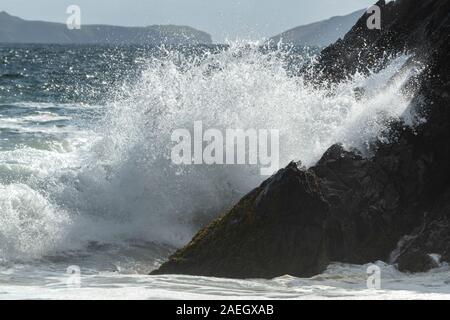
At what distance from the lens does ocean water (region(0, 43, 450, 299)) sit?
6652 millimetres

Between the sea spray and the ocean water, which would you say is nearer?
the ocean water

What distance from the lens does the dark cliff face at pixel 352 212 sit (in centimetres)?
710

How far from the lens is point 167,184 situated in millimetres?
9961

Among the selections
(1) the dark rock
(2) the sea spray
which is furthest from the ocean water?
(1) the dark rock

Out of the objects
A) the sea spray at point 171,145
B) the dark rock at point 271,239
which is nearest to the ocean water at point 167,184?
the sea spray at point 171,145

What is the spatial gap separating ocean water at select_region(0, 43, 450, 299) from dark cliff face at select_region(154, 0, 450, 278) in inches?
8.6

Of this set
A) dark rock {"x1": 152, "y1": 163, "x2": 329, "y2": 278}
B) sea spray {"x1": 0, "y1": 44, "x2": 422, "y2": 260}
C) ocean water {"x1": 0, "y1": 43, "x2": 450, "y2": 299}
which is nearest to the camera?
ocean water {"x1": 0, "y1": 43, "x2": 450, "y2": 299}

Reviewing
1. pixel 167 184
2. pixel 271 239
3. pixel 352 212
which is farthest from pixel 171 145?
pixel 271 239

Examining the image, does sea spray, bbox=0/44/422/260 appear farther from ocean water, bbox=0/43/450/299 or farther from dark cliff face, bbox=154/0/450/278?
dark cliff face, bbox=154/0/450/278

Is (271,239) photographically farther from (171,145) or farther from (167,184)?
(171,145)

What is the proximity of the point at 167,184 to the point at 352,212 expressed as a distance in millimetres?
3065

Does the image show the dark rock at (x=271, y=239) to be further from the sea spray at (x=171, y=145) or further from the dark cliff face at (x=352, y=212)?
the sea spray at (x=171, y=145)

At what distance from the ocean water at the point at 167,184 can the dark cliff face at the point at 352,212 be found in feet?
0.72
